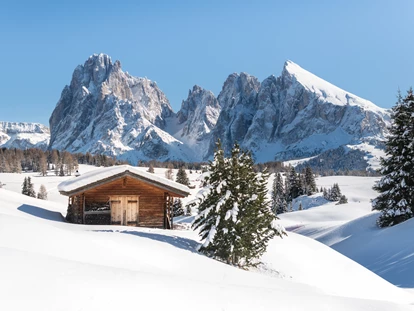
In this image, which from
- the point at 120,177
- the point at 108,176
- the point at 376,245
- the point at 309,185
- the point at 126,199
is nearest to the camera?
the point at 108,176

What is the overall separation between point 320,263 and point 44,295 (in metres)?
14.2

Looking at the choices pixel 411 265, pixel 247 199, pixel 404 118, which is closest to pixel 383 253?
pixel 411 265

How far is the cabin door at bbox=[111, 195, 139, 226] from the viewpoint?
21.8 meters

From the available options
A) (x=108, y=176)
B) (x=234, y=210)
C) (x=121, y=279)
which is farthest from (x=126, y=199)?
(x=121, y=279)

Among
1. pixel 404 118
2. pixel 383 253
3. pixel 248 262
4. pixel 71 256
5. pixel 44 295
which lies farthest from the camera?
pixel 404 118

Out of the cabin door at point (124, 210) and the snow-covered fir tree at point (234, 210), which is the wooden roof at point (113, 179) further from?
the snow-covered fir tree at point (234, 210)

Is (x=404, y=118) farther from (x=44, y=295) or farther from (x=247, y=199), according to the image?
(x=44, y=295)

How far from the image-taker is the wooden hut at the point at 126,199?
70.3ft

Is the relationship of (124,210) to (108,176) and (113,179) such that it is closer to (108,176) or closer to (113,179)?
(113,179)

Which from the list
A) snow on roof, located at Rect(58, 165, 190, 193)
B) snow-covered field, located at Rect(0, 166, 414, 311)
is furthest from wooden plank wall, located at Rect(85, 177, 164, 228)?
snow-covered field, located at Rect(0, 166, 414, 311)

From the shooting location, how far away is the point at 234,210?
1316 centimetres

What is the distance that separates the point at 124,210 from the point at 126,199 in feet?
2.09

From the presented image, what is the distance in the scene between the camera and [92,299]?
15.1 ft

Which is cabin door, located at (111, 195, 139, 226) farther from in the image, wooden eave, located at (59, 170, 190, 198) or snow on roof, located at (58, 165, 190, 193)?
snow on roof, located at (58, 165, 190, 193)
